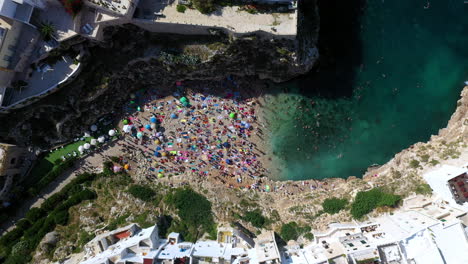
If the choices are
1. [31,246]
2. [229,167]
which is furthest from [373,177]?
[31,246]

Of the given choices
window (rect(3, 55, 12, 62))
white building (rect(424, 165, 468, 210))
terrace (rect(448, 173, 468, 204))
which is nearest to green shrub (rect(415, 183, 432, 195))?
white building (rect(424, 165, 468, 210))

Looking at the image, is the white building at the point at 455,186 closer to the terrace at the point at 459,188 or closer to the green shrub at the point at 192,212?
the terrace at the point at 459,188

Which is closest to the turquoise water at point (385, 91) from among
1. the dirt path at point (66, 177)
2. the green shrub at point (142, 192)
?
the green shrub at point (142, 192)

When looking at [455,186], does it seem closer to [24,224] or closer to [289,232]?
[289,232]

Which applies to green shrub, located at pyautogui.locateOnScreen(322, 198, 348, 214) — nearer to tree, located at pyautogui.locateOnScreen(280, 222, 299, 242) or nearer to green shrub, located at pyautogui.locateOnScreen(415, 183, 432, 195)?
tree, located at pyautogui.locateOnScreen(280, 222, 299, 242)

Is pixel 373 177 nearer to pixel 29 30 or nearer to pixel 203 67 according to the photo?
pixel 203 67

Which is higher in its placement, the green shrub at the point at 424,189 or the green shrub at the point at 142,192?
the green shrub at the point at 142,192
